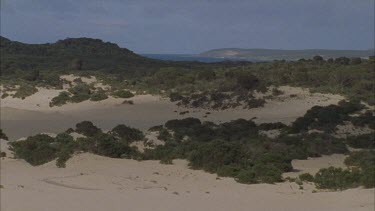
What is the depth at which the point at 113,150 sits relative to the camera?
54.8ft

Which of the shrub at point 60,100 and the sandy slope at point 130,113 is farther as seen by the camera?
the shrub at point 60,100

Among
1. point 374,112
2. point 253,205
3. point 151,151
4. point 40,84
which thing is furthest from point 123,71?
point 253,205

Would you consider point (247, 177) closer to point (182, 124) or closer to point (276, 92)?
point (182, 124)

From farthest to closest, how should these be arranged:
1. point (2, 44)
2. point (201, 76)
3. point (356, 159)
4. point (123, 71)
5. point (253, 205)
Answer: point (2, 44)
point (123, 71)
point (201, 76)
point (356, 159)
point (253, 205)

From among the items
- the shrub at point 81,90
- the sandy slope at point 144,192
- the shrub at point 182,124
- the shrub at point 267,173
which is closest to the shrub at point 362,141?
the shrub at point 182,124

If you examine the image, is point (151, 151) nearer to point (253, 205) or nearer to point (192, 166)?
point (192, 166)

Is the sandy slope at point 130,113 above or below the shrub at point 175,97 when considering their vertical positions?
below

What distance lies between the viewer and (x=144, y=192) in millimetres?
11445

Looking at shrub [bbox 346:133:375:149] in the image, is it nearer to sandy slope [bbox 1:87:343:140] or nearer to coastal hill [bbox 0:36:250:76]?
sandy slope [bbox 1:87:343:140]

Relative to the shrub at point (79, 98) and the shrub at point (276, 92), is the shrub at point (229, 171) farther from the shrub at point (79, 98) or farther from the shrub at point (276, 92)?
the shrub at point (79, 98)

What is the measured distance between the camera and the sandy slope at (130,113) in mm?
27969

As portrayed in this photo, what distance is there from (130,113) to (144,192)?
66.4ft

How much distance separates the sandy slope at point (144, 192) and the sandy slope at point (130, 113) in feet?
39.6

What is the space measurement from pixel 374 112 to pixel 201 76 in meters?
15.9
